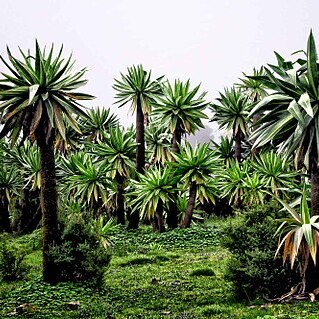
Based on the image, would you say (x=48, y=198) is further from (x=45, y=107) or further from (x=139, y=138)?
(x=139, y=138)

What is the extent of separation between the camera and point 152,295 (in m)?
11.8

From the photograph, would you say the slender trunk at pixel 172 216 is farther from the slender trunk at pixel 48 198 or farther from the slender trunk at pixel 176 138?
the slender trunk at pixel 48 198

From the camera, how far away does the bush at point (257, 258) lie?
35.0 ft

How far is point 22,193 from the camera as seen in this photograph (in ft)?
91.2

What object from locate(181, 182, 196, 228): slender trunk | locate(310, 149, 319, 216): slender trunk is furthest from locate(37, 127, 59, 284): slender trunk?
locate(181, 182, 196, 228): slender trunk

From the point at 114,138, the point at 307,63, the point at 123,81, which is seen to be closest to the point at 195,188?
the point at 114,138

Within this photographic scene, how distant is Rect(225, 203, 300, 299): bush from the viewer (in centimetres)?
1066

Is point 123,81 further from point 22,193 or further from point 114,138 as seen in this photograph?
point 22,193

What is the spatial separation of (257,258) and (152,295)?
2.82 metres

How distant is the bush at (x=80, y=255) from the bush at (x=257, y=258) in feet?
11.8

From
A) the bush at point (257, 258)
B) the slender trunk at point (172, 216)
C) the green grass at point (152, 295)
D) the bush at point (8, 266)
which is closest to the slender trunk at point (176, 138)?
the slender trunk at point (172, 216)

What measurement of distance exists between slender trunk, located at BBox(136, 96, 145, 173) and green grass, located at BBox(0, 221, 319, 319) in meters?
6.80

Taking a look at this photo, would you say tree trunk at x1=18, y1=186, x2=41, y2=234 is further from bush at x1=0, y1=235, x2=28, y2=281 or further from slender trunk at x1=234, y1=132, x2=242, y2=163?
bush at x1=0, y1=235, x2=28, y2=281

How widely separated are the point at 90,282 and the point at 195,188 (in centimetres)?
1042
